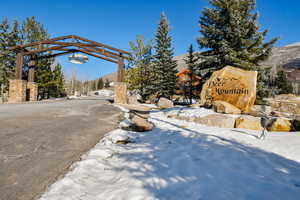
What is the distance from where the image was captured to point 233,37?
36.6 feet

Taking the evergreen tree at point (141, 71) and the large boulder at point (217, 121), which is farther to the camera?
the evergreen tree at point (141, 71)

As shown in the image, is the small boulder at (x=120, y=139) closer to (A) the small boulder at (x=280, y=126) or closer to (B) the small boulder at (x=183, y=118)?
(B) the small boulder at (x=183, y=118)

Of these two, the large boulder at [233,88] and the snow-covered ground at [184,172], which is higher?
the large boulder at [233,88]

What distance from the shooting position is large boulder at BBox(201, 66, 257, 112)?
274 inches

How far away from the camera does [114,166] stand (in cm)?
236

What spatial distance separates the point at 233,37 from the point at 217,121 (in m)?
8.77

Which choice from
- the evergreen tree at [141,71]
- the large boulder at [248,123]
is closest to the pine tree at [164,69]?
the evergreen tree at [141,71]

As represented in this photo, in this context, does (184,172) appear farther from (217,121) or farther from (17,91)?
(17,91)

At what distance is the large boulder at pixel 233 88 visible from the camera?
22.8 ft

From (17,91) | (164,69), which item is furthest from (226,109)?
(17,91)

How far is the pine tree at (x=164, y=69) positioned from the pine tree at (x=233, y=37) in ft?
15.7

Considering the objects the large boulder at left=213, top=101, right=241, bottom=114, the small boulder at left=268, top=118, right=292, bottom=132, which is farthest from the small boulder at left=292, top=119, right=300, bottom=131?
the large boulder at left=213, top=101, right=241, bottom=114

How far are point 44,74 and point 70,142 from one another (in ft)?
64.7

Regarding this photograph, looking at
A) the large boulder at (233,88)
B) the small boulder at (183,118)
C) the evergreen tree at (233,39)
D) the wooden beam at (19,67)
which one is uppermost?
the evergreen tree at (233,39)
